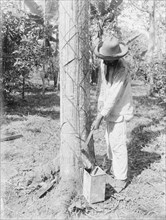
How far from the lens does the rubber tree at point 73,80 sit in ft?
9.68

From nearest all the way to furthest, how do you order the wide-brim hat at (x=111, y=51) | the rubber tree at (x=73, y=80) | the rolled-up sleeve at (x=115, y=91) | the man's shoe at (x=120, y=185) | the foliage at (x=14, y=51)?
the rubber tree at (x=73, y=80), the wide-brim hat at (x=111, y=51), the rolled-up sleeve at (x=115, y=91), the man's shoe at (x=120, y=185), the foliage at (x=14, y=51)

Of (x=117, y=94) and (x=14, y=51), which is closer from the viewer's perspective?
(x=117, y=94)

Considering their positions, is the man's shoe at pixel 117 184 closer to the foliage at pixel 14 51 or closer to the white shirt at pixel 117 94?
the white shirt at pixel 117 94

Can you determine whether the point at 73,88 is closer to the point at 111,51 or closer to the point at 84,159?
the point at 111,51

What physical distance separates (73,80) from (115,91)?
564 mm

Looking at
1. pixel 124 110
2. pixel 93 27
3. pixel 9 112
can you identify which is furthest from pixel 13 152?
pixel 93 27

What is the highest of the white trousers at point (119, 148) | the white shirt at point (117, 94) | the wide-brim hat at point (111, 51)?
the wide-brim hat at point (111, 51)

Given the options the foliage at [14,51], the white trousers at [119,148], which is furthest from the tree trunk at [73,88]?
the foliage at [14,51]

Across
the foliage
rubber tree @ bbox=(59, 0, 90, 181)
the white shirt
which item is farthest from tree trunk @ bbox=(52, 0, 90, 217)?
the foliage

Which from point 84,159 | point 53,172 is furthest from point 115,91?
point 53,172

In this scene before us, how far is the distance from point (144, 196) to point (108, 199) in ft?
1.69

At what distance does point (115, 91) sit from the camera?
126 inches

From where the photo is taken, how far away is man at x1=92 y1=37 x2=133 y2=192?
10.3 feet

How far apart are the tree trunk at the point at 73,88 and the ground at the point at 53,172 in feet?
0.87
